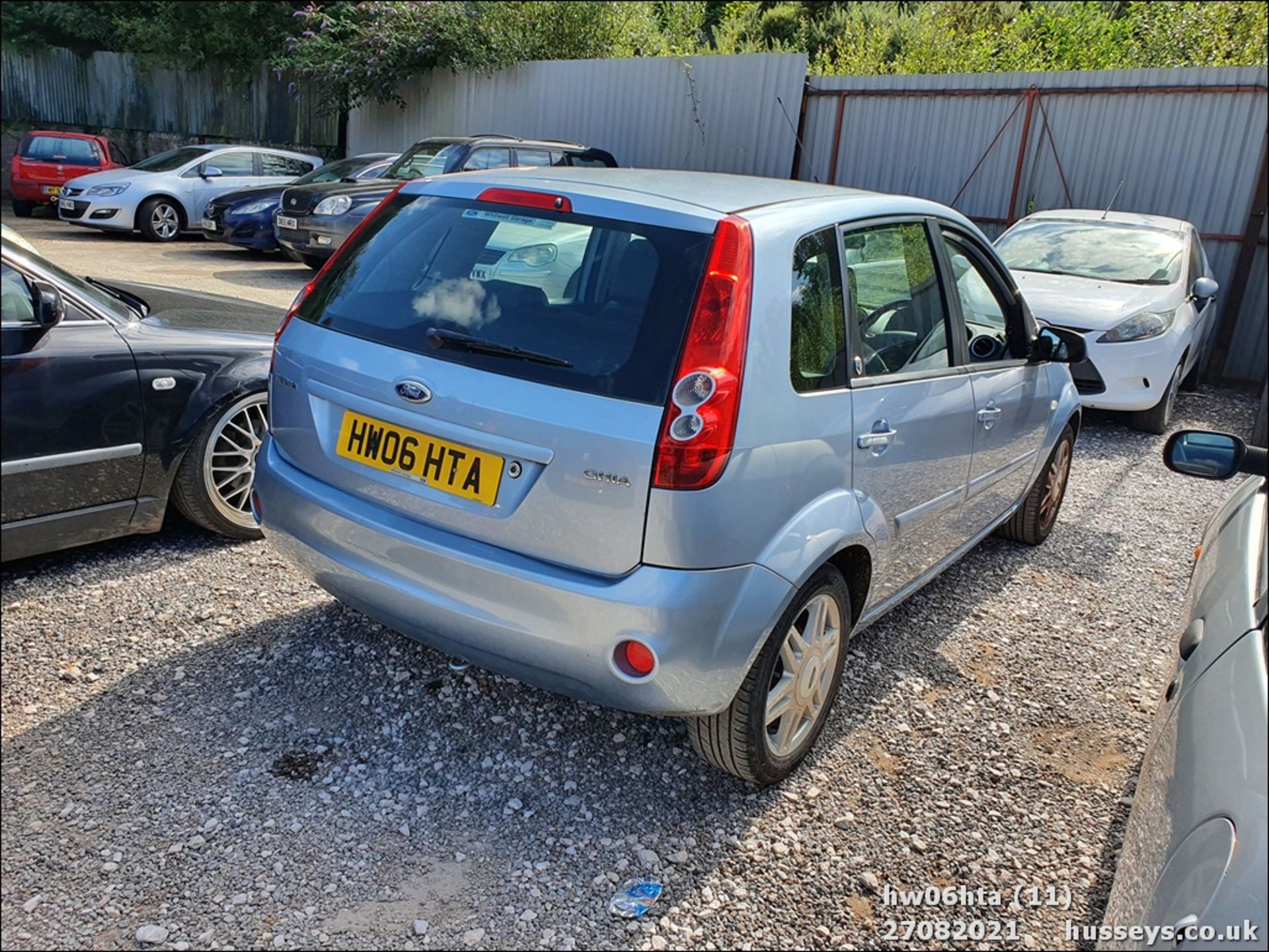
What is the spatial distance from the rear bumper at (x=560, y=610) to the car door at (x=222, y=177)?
46.3 feet

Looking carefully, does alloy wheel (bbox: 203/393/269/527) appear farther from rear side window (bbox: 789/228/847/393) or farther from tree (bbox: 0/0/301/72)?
tree (bbox: 0/0/301/72)

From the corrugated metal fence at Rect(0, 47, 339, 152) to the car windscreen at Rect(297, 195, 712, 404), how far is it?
2141 cm

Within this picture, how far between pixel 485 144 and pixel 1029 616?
9.56m

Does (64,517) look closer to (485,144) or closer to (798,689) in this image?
(798,689)

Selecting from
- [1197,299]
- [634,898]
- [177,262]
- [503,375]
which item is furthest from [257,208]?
[634,898]

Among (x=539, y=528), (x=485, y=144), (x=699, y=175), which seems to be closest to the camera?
(x=539, y=528)

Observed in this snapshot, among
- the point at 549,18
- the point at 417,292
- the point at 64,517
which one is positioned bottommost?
the point at 64,517

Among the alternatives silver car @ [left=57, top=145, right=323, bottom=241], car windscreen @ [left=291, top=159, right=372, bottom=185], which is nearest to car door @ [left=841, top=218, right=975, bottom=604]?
car windscreen @ [left=291, top=159, right=372, bottom=185]

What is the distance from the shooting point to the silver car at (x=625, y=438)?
2.47 m

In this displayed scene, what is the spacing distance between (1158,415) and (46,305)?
24.0ft

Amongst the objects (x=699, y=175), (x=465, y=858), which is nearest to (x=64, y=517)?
(x=465, y=858)

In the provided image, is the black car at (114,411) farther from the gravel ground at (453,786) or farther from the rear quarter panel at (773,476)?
the rear quarter panel at (773,476)

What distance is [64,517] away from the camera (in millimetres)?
A: 3605

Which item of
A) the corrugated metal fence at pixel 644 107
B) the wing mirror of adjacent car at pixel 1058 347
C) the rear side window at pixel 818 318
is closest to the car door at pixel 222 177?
the corrugated metal fence at pixel 644 107
